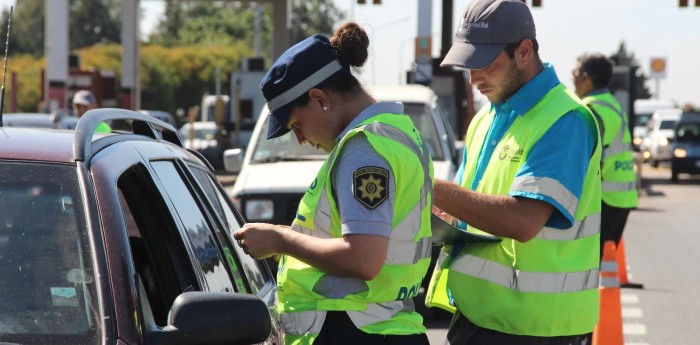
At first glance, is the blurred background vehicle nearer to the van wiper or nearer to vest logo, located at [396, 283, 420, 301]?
the van wiper

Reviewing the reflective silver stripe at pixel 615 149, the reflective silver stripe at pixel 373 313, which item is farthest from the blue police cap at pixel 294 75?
the reflective silver stripe at pixel 615 149

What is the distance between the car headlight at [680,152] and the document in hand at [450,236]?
3331cm

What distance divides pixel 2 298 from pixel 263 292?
1.77m

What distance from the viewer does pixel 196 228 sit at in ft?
15.0

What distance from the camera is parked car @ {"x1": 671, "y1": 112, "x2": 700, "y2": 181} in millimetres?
36688

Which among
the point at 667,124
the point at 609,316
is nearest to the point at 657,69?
the point at 667,124

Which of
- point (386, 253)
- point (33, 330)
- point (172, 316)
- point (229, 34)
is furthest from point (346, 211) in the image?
point (229, 34)

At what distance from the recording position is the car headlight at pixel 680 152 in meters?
36.8

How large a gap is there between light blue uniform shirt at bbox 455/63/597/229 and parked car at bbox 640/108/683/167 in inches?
1606

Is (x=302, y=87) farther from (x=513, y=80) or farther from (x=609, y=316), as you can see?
(x=609, y=316)

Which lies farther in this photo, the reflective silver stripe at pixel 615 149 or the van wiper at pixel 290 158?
the van wiper at pixel 290 158

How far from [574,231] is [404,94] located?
8.45 m

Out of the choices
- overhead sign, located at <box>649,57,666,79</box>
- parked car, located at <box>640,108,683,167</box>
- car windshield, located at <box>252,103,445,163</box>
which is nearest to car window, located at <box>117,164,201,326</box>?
car windshield, located at <box>252,103,445,163</box>

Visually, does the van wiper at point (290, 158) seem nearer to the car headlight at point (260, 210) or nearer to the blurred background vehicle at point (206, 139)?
the car headlight at point (260, 210)
